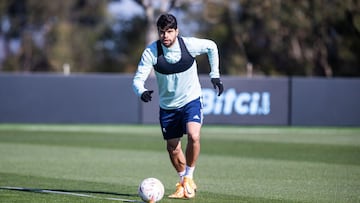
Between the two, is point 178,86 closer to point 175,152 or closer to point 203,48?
point 203,48

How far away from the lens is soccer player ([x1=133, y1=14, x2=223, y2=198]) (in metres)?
10.9

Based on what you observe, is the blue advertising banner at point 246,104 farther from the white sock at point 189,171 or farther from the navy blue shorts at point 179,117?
the white sock at point 189,171

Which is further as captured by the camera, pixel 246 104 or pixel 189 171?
pixel 246 104

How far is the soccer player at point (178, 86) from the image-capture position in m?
10.9

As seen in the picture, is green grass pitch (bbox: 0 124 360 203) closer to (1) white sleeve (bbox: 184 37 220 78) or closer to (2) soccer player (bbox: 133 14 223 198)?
(2) soccer player (bbox: 133 14 223 198)

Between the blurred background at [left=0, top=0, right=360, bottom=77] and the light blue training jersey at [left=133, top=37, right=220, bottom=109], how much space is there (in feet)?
96.5

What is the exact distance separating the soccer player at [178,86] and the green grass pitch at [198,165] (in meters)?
0.53

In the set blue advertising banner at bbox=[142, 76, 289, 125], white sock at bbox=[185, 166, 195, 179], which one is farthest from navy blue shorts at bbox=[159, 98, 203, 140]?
blue advertising banner at bbox=[142, 76, 289, 125]

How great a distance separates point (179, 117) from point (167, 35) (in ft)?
3.68

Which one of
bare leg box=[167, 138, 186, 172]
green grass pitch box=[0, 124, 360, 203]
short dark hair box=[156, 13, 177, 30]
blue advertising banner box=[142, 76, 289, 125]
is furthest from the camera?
blue advertising banner box=[142, 76, 289, 125]

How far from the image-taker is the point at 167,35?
1070 cm

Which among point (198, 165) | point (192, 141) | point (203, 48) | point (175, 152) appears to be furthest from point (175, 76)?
point (198, 165)

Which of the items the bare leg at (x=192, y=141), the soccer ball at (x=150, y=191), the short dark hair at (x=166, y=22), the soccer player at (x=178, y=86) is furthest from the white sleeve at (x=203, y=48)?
the soccer ball at (x=150, y=191)

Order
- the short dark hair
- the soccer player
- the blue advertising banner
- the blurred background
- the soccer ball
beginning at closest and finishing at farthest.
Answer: the soccer ball, the short dark hair, the soccer player, the blue advertising banner, the blurred background
